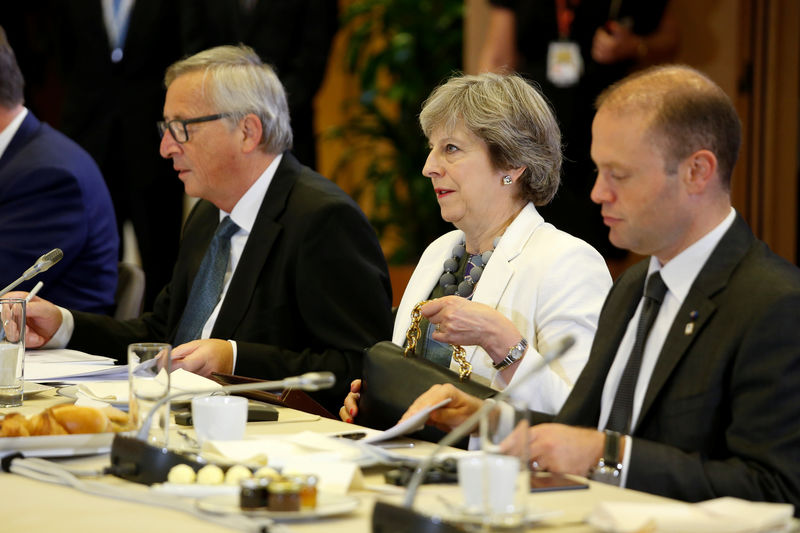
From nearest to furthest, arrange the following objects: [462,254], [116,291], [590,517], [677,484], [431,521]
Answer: [431,521]
[590,517]
[677,484]
[462,254]
[116,291]

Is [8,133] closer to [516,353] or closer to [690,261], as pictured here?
[516,353]

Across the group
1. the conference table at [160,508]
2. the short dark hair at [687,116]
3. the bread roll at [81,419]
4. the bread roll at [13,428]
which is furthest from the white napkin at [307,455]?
the short dark hair at [687,116]

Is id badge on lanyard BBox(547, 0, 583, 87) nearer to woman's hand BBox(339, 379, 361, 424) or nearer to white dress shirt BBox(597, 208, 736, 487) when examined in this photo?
woman's hand BBox(339, 379, 361, 424)

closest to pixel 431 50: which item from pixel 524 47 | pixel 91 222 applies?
pixel 524 47

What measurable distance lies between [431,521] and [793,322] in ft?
2.47

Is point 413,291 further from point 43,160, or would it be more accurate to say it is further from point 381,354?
point 43,160

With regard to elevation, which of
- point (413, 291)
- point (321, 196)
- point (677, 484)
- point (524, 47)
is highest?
point (524, 47)

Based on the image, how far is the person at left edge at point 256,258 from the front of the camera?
295 centimetres

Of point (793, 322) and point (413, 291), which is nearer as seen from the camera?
point (793, 322)

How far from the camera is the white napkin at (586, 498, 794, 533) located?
4.33ft

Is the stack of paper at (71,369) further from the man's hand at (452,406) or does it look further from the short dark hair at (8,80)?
the short dark hair at (8,80)

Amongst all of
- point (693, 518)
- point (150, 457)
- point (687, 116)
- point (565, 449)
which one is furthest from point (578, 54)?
point (693, 518)

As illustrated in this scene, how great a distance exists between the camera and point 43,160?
3799 mm

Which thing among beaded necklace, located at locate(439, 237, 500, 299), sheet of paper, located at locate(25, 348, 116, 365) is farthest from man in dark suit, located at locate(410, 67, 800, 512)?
sheet of paper, located at locate(25, 348, 116, 365)
